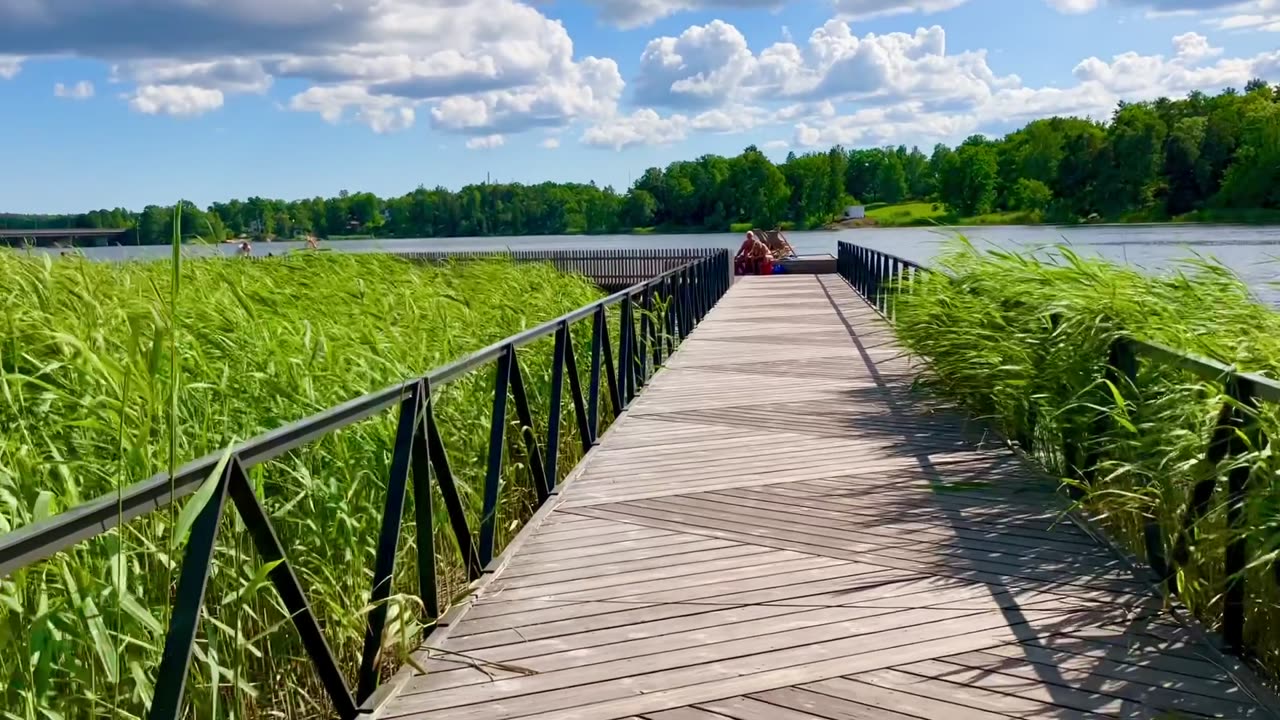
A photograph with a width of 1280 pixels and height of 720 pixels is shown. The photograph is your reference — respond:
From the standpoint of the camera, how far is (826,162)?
10712 centimetres

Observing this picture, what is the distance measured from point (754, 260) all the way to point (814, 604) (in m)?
25.5

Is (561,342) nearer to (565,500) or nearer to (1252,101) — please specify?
(565,500)

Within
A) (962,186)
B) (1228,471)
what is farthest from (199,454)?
(962,186)

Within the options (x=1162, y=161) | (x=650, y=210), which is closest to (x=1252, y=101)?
(x=1162, y=161)

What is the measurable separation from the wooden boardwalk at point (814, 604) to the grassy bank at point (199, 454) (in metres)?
0.41

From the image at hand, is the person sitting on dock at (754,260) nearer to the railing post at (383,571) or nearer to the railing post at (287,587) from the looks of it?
the railing post at (383,571)

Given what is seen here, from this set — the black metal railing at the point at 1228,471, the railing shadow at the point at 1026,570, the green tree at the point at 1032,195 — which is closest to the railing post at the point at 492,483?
the railing shadow at the point at 1026,570

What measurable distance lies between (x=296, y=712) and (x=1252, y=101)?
97.5 metres

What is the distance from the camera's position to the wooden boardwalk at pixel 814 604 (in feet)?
9.46

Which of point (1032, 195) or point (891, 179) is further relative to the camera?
point (891, 179)

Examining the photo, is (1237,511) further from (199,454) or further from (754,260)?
(754,260)

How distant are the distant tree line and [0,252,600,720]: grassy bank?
64110 millimetres

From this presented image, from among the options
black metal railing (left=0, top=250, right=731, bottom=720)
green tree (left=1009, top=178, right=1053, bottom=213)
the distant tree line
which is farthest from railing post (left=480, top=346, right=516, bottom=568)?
green tree (left=1009, top=178, right=1053, bottom=213)

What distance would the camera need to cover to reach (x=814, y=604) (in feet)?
11.8
